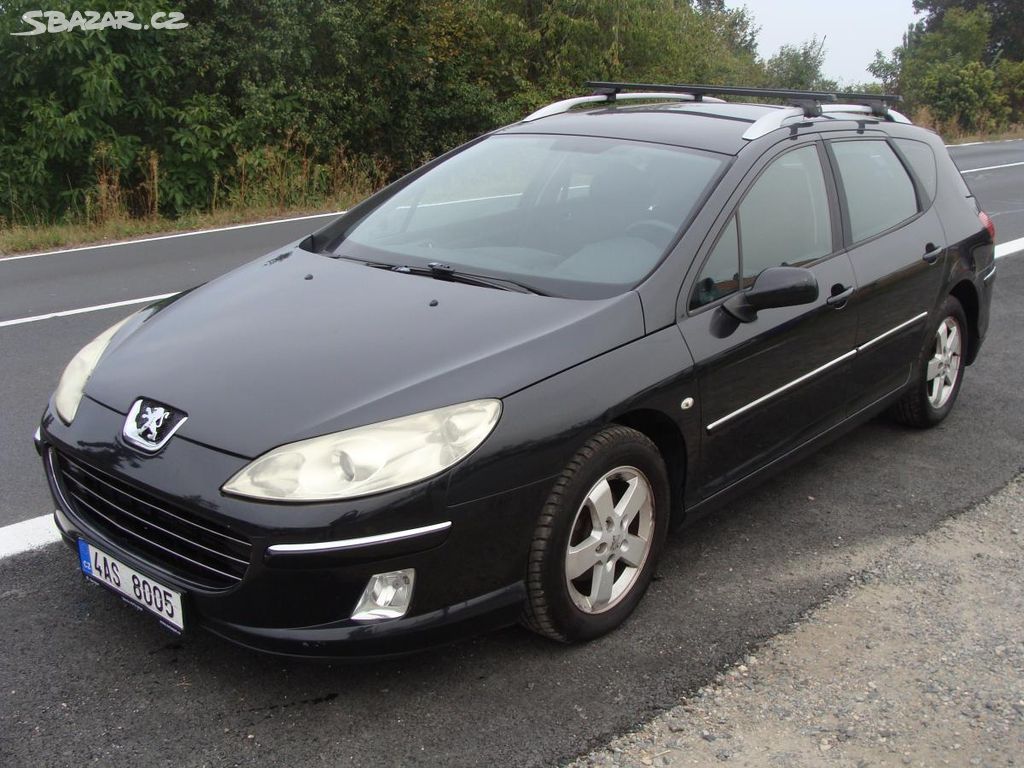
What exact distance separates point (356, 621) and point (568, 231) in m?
1.79

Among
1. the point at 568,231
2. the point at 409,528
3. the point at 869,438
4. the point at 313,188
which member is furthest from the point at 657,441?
the point at 313,188

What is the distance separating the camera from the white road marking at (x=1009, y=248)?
33.1ft

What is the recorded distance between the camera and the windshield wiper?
3635 mm

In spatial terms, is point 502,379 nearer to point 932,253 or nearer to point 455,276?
point 455,276

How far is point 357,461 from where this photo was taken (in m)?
2.81

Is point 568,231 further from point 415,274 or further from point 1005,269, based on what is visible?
point 1005,269

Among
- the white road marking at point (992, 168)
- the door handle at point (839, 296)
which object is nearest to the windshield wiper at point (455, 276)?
the door handle at point (839, 296)

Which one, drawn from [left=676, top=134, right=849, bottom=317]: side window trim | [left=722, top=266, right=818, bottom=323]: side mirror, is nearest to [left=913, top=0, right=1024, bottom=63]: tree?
[left=676, top=134, right=849, bottom=317]: side window trim

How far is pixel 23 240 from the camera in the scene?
11414 mm

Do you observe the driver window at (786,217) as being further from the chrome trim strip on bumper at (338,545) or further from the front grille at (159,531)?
the front grille at (159,531)

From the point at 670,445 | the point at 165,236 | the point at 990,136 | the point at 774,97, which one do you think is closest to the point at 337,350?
the point at 670,445

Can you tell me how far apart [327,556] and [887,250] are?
124 inches

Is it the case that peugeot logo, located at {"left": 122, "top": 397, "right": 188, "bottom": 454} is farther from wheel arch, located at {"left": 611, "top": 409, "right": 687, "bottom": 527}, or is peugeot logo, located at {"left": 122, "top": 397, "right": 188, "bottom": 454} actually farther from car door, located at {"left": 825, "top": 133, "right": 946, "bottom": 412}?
car door, located at {"left": 825, "top": 133, "right": 946, "bottom": 412}

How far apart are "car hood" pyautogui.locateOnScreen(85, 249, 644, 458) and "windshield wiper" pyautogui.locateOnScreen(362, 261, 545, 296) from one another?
5 centimetres
